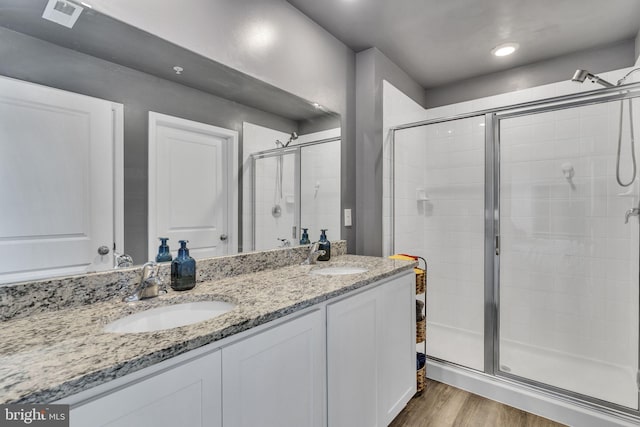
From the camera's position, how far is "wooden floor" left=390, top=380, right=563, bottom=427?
176 cm

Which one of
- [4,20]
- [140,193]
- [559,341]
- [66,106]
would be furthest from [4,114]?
[559,341]

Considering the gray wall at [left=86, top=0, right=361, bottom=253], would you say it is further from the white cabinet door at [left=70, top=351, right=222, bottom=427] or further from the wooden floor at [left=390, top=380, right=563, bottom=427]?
the white cabinet door at [left=70, top=351, right=222, bottom=427]

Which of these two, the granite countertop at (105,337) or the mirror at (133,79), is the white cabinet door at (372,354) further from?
the mirror at (133,79)

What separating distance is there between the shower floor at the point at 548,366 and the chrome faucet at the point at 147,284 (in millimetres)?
2098

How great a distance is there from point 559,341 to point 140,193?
290 centimetres

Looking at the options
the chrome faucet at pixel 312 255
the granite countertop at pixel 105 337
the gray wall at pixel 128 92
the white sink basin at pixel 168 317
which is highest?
the gray wall at pixel 128 92

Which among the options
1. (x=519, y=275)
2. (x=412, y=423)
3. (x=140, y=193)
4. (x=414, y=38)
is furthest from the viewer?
(x=519, y=275)

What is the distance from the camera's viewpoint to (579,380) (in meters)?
1.98

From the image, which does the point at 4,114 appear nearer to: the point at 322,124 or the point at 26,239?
the point at 26,239

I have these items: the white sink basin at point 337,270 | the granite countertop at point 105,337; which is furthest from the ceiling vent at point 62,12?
the white sink basin at point 337,270

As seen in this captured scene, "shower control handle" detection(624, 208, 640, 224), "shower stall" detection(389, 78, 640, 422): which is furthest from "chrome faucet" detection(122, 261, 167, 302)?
"shower control handle" detection(624, 208, 640, 224)

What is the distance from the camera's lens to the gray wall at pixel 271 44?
124 centimetres

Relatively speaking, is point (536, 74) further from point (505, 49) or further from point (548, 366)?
point (548, 366)

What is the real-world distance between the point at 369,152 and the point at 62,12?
5.76 feet
